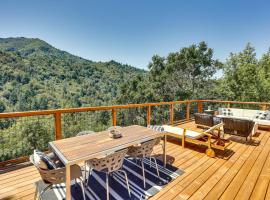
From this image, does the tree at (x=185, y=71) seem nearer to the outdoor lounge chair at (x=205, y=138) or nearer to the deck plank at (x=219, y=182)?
the outdoor lounge chair at (x=205, y=138)

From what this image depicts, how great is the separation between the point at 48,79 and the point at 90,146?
25485mm

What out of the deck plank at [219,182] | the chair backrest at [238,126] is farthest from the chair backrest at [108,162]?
the chair backrest at [238,126]

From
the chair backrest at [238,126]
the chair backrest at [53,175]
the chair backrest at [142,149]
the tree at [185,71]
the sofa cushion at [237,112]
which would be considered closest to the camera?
the chair backrest at [53,175]

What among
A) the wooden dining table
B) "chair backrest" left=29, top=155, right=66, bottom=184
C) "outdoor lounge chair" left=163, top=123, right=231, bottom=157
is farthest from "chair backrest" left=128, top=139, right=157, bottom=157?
"outdoor lounge chair" left=163, top=123, right=231, bottom=157

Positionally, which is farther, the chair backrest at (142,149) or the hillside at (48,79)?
the hillside at (48,79)

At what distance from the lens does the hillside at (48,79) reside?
2064 cm

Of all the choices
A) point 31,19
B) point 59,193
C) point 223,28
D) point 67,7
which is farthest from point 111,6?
point 59,193

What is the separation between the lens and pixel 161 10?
29.9 ft

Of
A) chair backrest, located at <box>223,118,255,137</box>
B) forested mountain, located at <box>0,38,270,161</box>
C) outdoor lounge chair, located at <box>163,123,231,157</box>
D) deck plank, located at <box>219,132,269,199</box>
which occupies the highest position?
forested mountain, located at <box>0,38,270,161</box>

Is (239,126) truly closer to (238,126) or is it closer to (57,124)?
(238,126)

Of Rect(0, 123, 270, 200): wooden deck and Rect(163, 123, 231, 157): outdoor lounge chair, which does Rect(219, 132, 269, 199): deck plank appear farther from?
Rect(163, 123, 231, 157): outdoor lounge chair

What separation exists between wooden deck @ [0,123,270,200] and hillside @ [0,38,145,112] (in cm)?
1900

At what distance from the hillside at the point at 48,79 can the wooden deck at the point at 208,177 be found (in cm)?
1900

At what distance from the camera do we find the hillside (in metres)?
20.6
